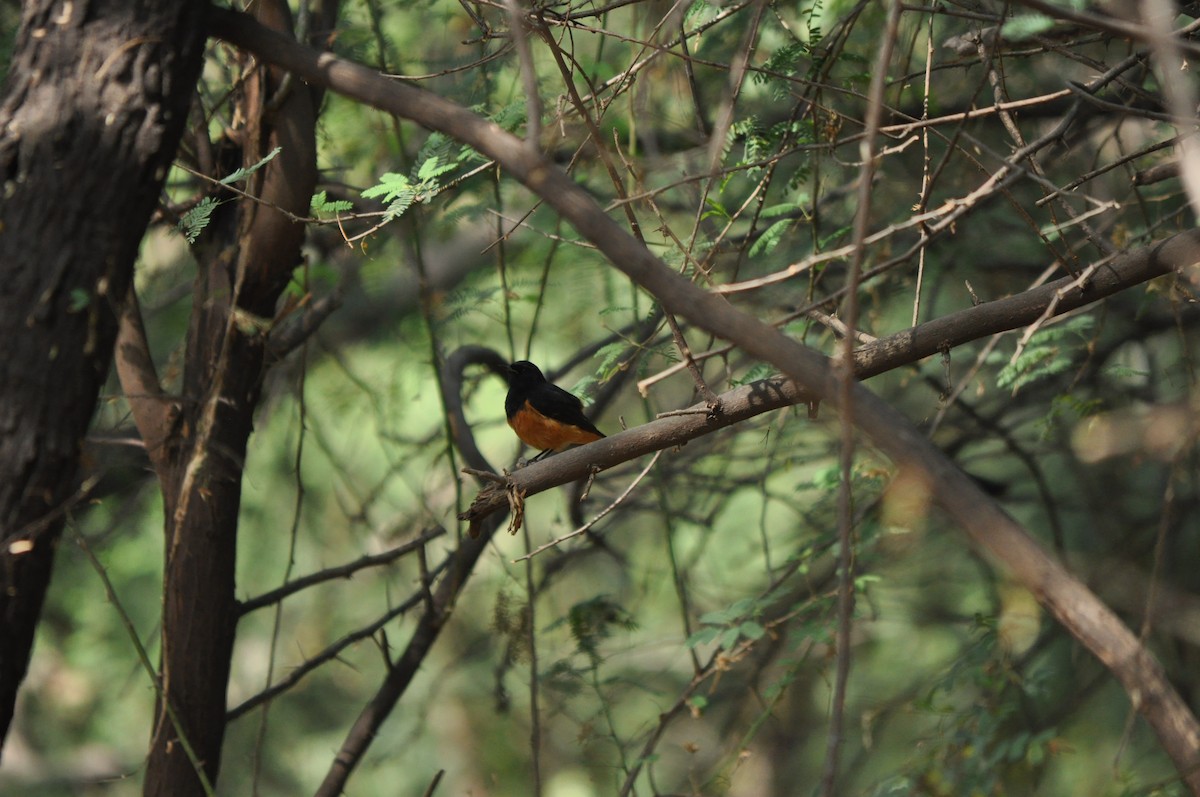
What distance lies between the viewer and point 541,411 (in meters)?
5.08

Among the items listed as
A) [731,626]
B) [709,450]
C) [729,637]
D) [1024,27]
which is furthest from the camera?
[709,450]

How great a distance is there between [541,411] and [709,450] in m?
0.87

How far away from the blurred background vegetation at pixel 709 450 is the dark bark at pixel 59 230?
91cm

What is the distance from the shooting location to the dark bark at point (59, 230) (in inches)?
78.3

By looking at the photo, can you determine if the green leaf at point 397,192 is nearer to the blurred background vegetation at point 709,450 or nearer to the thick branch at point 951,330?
the blurred background vegetation at point 709,450

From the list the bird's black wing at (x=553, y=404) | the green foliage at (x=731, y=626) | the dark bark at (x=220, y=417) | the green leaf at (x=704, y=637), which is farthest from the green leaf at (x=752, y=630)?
the dark bark at (x=220, y=417)

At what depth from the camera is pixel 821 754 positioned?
7.56 metres

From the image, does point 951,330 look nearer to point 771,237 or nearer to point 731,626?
point 771,237

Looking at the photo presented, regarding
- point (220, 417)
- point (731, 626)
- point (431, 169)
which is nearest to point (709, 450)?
point (731, 626)

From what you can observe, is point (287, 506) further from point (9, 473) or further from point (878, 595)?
point (9, 473)

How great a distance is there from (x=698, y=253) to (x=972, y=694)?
3.88 meters

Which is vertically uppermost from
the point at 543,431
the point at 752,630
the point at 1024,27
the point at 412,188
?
the point at 543,431

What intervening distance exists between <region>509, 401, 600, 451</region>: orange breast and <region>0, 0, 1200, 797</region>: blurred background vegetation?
22 centimetres

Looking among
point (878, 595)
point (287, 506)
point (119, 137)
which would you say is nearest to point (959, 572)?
point (878, 595)
